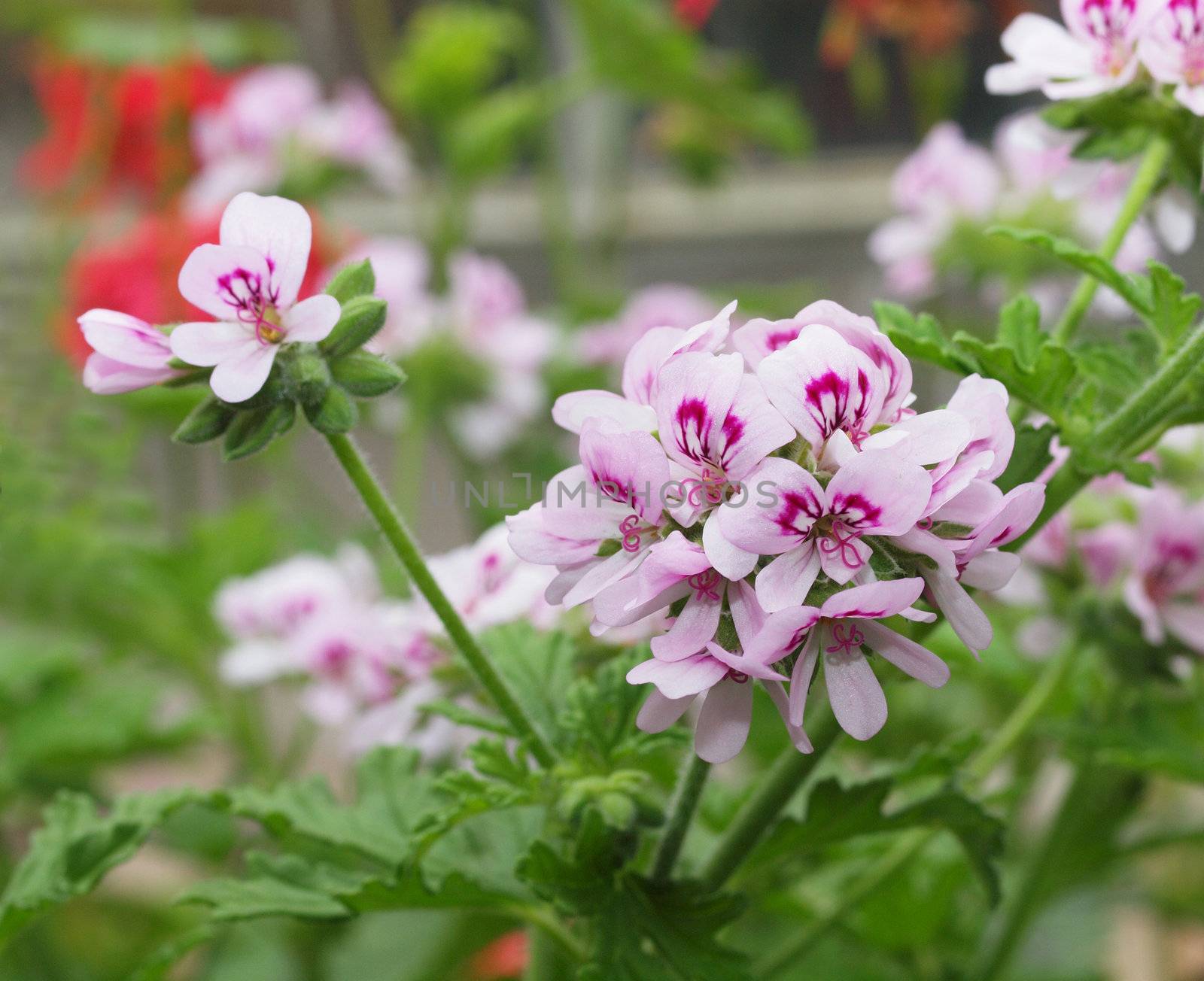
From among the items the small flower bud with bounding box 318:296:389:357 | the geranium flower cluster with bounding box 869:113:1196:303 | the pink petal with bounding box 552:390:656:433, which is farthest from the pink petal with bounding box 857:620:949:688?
the geranium flower cluster with bounding box 869:113:1196:303

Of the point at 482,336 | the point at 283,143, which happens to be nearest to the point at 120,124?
the point at 283,143

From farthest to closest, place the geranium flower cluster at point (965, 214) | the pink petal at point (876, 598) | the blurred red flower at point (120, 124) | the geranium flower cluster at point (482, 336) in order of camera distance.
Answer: the blurred red flower at point (120, 124) < the geranium flower cluster at point (482, 336) < the geranium flower cluster at point (965, 214) < the pink petal at point (876, 598)

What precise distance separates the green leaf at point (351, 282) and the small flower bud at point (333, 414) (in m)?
0.04

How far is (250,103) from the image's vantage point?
1349mm

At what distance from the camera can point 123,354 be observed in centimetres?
45

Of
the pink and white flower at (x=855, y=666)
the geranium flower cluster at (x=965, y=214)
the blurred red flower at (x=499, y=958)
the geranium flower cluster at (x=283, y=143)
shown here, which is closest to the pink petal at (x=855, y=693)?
A: the pink and white flower at (x=855, y=666)

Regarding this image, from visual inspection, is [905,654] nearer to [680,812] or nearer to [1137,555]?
[680,812]

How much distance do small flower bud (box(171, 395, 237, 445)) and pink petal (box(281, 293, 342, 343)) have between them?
40mm

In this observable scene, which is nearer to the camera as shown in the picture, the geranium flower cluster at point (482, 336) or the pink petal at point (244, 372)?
the pink petal at point (244, 372)

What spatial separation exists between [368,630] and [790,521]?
39 cm

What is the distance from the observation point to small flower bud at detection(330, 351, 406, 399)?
0.48 m

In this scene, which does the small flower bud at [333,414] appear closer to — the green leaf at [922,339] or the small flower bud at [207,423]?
the small flower bud at [207,423]

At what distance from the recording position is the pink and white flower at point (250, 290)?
450 mm

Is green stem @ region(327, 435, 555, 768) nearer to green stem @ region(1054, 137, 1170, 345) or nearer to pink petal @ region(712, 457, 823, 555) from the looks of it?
pink petal @ region(712, 457, 823, 555)
